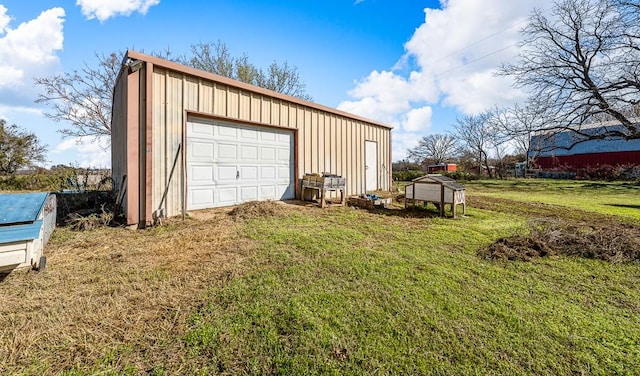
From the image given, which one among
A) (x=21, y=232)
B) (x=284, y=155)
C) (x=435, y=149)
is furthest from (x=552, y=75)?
(x=435, y=149)

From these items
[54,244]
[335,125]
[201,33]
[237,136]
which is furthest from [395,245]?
[201,33]

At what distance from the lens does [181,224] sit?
4.99m

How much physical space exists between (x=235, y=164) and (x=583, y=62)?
18.6m

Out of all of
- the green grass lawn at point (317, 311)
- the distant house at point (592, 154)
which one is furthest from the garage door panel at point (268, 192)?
the distant house at point (592, 154)

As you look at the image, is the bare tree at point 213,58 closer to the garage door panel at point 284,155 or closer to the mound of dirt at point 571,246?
the garage door panel at point 284,155

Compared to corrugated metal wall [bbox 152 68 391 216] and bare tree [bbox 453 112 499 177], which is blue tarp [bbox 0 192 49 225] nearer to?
corrugated metal wall [bbox 152 68 391 216]

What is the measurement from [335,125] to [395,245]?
5.76 metres

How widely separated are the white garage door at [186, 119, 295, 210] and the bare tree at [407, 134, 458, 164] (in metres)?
31.7

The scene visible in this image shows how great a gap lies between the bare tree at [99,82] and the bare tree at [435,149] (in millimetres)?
25353

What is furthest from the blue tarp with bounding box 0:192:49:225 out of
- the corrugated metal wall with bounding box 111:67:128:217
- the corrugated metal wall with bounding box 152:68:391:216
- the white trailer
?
the corrugated metal wall with bounding box 111:67:128:217

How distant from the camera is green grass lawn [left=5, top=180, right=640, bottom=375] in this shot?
67.2 inches

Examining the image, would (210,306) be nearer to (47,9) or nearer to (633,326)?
(633,326)

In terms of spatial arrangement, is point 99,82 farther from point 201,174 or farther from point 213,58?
point 201,174

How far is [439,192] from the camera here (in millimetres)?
6355
